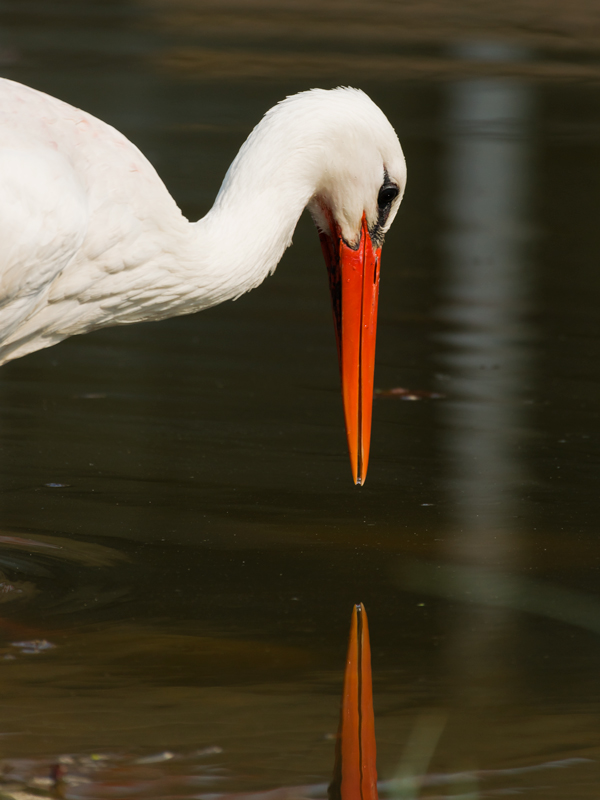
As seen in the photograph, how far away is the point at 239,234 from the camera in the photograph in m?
4.72

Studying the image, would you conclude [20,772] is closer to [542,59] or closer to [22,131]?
[22,131]

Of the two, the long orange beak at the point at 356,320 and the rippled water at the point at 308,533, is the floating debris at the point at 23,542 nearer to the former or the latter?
the rippled water at the point at 308,533

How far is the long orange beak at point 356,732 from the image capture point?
3.28 metres

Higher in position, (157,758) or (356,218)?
(356,218)

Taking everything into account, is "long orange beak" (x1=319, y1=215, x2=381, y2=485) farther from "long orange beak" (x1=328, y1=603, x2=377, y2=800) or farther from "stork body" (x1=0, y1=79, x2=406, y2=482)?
"long orange beak" (x1=328, y1=603, x2=377, y2=800)

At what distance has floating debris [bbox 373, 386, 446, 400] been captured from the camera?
6.76 m

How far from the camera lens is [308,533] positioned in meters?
5.01

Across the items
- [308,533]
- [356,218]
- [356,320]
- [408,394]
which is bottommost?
[308,533]

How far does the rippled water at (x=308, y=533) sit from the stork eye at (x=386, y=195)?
3.71 feet

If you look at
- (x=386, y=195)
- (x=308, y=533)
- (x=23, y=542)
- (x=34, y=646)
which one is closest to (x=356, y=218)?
(x=386, y=195)

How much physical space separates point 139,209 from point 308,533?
1.28 m

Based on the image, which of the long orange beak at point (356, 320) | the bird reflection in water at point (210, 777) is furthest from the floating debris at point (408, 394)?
the bird reflection in water at point (210, 777)

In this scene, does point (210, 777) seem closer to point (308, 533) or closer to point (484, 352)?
point (308, 533)

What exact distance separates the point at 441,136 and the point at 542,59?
4.07 metres
